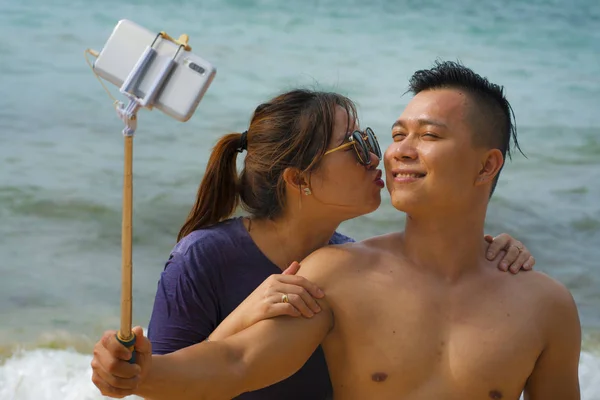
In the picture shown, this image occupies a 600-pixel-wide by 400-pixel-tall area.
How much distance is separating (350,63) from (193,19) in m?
1.45

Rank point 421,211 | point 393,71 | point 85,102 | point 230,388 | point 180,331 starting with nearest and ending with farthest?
point 230,388
point 421,211
point 180,331
point 85,102
point 393,71

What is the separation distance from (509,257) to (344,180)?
0.46m

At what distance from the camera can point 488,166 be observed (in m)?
2.11

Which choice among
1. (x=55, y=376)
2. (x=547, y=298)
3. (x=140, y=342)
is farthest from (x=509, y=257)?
(x=55, y=376)

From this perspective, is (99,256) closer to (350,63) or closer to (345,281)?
(350,63)

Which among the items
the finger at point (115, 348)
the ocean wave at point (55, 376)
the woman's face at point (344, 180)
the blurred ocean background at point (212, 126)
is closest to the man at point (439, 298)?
the woman's face at point (344, 180)

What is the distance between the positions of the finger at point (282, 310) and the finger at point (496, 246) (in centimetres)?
Answer: 51

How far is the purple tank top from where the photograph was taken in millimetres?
2453

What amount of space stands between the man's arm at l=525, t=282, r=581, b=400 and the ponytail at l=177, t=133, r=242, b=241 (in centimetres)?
94

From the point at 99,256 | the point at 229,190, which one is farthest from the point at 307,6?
the point at 229,190

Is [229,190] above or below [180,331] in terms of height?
above

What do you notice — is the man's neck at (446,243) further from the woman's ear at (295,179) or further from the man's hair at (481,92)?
the woman's ear at (295,179)

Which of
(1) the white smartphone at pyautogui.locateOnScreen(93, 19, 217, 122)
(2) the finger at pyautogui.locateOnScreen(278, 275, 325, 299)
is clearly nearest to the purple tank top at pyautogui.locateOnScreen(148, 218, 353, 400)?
(2) the finger at pyautogui.locateOnScreen(278, 275, 325, 299)

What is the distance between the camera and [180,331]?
96.4 inches
